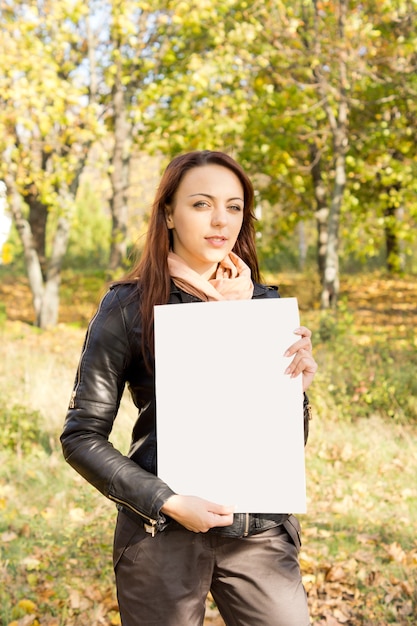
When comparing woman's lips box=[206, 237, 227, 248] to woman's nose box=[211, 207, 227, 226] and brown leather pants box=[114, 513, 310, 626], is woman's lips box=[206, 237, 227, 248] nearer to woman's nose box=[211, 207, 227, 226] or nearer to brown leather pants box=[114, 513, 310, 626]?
woman's nose box=[211, 207, 227, 226]

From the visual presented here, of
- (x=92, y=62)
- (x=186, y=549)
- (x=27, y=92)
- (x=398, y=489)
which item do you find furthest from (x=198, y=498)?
(x=92, y=62)

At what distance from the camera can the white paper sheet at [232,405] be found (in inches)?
65.7

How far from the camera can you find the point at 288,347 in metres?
1.70

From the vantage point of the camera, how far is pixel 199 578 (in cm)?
174

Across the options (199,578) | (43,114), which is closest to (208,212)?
(199,578)

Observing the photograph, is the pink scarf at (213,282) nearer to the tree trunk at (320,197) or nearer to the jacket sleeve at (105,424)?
the jacket sleeve at (105,424)

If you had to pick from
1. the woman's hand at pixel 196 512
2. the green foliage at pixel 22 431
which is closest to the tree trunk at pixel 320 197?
the green foliage at pixel 22 431

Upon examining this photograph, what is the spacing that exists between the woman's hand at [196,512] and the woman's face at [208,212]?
0.63 meters

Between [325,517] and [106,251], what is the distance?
850 inches

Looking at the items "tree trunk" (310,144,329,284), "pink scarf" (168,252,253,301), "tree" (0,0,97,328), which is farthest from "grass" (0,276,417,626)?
"tree trunk" (310,144,329,284)

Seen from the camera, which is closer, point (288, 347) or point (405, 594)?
point (288, 347)

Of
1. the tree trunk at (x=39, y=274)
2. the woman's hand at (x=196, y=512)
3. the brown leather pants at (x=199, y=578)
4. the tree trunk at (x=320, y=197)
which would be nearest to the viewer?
the woman's hand at (x=196, y=512)

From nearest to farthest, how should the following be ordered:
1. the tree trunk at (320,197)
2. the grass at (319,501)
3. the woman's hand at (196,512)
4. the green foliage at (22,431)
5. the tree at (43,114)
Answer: the woman's hand at (196,512) < the grass at (319,501) < the green foliage at (22,431) < the tree at (43,114) < the tree trunk at (320,197)

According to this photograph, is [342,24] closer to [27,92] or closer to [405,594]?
[27,92]
